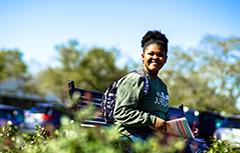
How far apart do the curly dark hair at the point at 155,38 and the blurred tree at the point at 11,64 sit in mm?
47038

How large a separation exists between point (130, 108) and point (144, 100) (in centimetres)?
18

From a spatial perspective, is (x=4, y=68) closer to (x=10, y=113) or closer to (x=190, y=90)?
(x=190, y=90)

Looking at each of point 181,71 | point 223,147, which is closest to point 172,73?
point 181,71

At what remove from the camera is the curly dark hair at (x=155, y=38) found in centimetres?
320

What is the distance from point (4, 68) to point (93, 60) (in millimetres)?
10120

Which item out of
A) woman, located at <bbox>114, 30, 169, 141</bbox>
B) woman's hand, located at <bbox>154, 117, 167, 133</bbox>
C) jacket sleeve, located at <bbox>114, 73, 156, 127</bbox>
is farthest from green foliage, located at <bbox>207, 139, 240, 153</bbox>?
jacket sleeve, located at <bbox>114, 73, 156, 127</bbox>

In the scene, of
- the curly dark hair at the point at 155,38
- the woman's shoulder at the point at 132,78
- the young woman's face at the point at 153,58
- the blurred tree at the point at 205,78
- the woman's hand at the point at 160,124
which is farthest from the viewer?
the blurred tree at the point at 205,78

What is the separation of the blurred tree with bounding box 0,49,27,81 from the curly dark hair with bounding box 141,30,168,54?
154ft

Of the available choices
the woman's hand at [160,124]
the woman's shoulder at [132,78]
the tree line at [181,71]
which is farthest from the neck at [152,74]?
the tree line at [181,71]

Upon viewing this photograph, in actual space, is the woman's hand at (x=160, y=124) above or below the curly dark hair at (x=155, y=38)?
below

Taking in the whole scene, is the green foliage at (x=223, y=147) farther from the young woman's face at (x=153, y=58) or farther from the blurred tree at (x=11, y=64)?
the blurred tree at (x=11, y=64)

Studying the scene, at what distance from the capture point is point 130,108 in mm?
2762

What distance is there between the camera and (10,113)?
17.8 m

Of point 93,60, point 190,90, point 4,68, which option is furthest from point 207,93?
point 4,68
